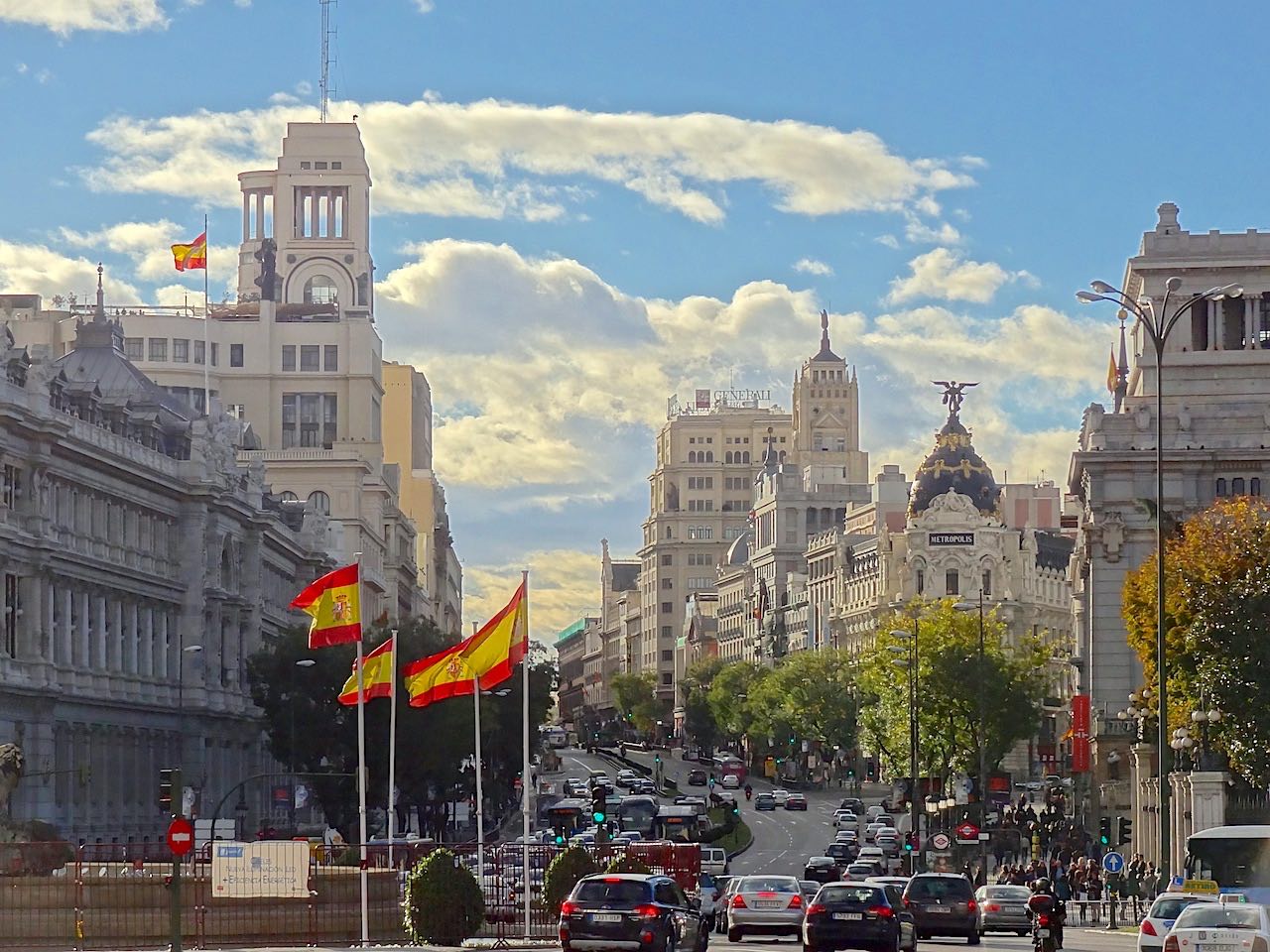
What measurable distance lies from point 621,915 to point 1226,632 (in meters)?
33.6

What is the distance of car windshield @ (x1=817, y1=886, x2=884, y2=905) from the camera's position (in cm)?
4791

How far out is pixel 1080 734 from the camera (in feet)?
371

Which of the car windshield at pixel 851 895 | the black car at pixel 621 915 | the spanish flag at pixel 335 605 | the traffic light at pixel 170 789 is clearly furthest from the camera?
the spanish flag at pixel 335 605

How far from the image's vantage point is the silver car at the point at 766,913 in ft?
185

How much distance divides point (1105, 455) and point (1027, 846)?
2072 cm

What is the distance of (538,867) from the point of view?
61.0m

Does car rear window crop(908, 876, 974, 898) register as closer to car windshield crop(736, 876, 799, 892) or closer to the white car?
car windshield crop(736, 876, 799, 892)

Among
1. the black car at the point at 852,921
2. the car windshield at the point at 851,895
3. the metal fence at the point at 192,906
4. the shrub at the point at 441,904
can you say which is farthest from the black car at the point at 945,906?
the shrub at the point at 441,904

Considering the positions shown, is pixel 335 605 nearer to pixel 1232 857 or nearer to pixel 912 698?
pixel 1232 857

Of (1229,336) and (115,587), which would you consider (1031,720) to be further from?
(115,587)

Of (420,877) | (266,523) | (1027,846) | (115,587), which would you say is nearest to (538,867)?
(420,877)

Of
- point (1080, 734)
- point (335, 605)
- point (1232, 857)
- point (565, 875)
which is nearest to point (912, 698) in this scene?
point (1080, 734)

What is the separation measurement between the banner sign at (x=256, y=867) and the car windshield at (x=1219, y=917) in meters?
17.3

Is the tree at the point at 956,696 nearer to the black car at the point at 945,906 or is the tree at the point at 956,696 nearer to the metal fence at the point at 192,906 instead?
the black car at the point at 945,906
